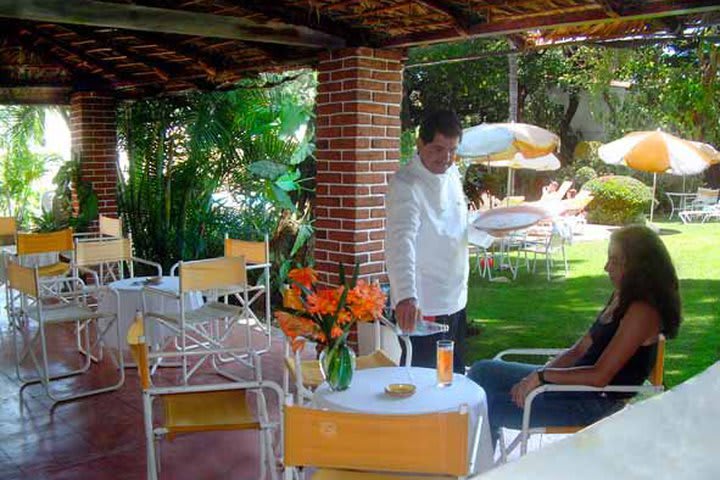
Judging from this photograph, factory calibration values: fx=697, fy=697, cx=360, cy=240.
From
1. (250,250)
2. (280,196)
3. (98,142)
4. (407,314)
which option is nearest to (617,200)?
(280,196)

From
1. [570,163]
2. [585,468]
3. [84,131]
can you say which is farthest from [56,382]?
[570,163]

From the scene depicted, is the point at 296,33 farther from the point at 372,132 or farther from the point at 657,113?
the point at 657,113

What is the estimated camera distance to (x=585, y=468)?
1.96ft

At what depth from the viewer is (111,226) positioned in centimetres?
671

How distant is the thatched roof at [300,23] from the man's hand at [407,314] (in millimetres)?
1838

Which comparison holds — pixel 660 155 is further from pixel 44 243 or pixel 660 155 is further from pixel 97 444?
pixel 97 444

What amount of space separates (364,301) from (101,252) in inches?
141

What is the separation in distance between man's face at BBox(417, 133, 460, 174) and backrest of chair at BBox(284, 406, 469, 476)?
1.44 m

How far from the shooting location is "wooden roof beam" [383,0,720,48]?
3303 millimetres

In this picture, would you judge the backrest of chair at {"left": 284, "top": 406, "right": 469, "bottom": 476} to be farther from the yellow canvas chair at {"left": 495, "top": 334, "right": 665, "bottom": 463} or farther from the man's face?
the man's face

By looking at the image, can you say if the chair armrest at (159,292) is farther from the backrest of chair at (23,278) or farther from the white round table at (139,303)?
the backrest of chair at (23,278)

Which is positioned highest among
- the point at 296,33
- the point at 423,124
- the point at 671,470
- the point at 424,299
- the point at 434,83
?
the point at 434,83

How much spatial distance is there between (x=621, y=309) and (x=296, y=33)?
2.65 metres

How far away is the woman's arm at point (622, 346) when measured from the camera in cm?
259
